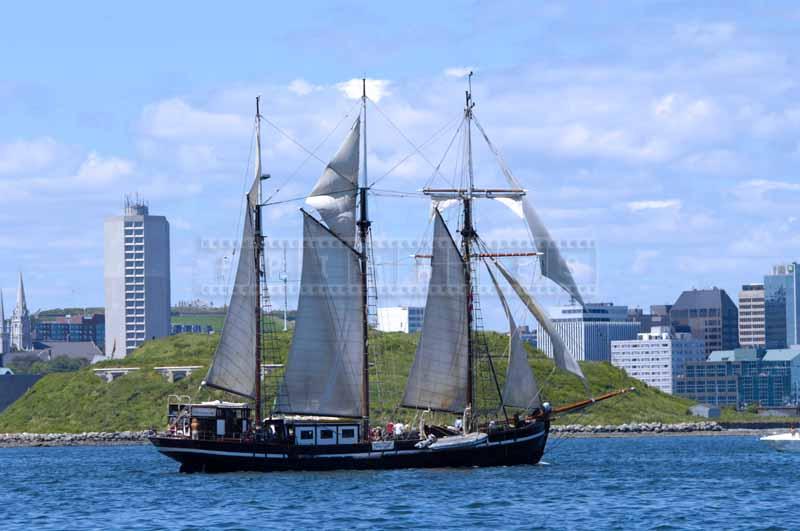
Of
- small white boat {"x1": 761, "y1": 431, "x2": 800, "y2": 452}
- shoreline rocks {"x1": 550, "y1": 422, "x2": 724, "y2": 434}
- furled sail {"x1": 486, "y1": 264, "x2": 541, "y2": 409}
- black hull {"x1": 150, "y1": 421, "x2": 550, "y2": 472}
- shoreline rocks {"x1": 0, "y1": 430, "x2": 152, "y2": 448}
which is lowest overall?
shoreline rocks {"x1": 0, "y1": 430, "x2": 152, "y2": 448}

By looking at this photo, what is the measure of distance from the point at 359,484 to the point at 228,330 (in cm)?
1373

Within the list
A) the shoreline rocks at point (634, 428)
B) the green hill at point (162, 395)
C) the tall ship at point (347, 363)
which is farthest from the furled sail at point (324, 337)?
the shoreline rocks at point (634, 428)

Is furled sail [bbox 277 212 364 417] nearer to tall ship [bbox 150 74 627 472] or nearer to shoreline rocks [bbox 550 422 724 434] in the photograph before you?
tall ship [bbox 150 74 627 472]

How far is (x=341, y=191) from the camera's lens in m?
87.7

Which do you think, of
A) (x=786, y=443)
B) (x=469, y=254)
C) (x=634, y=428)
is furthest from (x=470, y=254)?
(x=634, y=428)

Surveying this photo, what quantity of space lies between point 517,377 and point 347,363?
33.3 ft

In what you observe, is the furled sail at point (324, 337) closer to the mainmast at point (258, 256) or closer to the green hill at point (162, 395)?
the mainmast at point (258, 256)

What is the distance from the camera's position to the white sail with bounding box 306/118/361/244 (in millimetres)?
86750

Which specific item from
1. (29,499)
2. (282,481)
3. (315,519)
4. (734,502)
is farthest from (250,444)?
(734,502)

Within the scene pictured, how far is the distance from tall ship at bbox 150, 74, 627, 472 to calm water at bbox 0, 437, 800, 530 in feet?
6.39

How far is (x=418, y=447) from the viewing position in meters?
87.1

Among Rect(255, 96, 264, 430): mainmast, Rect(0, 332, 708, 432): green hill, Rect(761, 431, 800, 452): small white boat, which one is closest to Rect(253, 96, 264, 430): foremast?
Rect(255, 96, 264, 430): mainmast

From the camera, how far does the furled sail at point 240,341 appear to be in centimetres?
8775

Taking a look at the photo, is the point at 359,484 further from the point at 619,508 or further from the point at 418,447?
the point at 619,508
